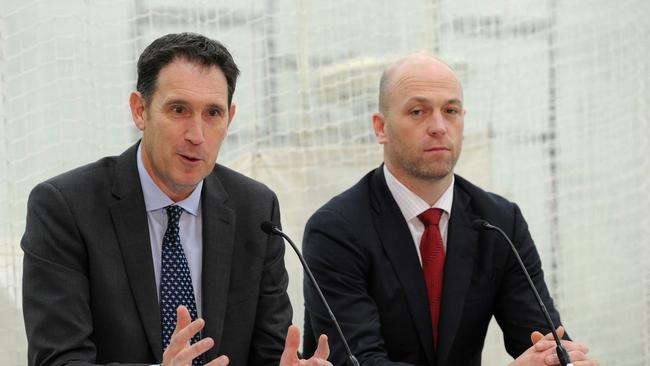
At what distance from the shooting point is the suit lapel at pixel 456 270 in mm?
2523

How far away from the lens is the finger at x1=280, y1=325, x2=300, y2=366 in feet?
6.58

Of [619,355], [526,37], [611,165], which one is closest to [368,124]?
[526,37]

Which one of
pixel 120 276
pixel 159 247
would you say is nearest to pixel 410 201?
pixel 159 247

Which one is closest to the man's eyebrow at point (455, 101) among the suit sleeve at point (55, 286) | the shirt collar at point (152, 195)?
the shirt collar at point (152, 195)

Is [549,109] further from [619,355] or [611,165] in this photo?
[619,355]

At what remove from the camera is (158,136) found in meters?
2.14

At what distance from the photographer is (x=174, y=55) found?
2.15 metres

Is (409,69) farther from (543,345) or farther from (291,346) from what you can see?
(291,346)

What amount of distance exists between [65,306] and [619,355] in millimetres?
2744

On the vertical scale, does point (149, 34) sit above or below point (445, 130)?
above

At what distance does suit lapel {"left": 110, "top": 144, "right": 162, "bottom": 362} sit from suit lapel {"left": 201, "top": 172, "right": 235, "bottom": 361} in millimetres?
119

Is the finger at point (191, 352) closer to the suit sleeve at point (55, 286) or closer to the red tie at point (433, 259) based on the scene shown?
the suit sleeve at point (55, 286)

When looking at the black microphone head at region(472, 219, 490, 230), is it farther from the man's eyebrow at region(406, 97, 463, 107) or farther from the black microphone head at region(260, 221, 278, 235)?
the black microphone head at region(260, 221, 278, 235)

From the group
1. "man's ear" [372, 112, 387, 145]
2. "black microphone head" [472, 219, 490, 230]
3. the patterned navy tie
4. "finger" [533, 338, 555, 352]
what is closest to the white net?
"man's ear" [372, 112, 387, 145]
